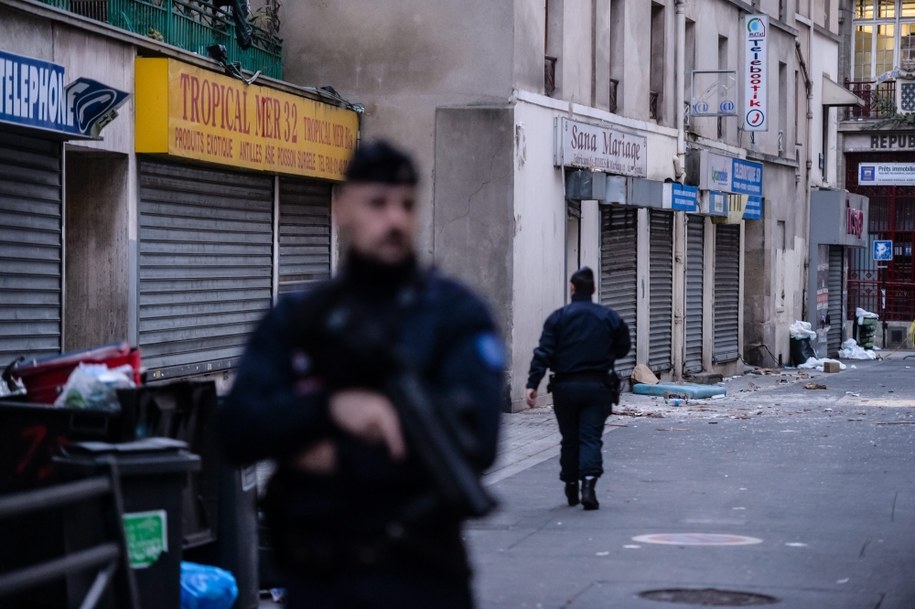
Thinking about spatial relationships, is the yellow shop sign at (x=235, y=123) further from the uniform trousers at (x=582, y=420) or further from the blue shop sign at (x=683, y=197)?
the blue shop sign at (x=683, y=197)

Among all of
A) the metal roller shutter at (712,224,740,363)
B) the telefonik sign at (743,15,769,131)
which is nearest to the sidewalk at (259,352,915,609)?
the metal roller shutter at (712,224,740,363)

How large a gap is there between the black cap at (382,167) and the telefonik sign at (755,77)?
29.8 metres

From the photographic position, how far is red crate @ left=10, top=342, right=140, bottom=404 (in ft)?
25.0

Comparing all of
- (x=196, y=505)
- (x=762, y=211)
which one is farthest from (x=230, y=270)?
(x=762, y=211)

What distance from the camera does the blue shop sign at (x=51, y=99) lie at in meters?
12.7

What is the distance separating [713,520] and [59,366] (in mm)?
5894

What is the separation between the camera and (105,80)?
1531 centimetres

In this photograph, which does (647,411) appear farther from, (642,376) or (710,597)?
(710,597)

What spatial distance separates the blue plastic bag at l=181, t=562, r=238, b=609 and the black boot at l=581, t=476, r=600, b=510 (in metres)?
5.26

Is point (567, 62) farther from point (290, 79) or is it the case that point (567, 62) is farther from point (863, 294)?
point (863, 294)

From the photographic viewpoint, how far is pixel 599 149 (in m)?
25.7

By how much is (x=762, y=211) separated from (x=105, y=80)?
23.4 m

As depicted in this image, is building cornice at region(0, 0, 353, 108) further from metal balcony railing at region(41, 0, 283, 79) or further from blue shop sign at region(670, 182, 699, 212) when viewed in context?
blue shop sign at region(670, 182, 699, 212)

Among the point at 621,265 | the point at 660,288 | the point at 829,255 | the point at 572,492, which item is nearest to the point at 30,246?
the point at 572,492
